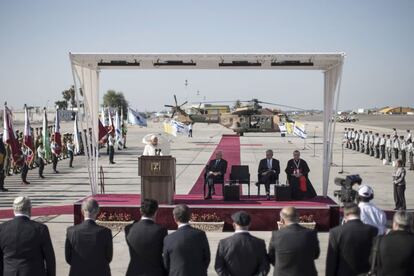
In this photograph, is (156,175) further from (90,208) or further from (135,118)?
(135,118)

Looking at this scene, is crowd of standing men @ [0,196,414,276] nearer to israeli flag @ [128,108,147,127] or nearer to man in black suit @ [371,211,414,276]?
man in black suit @ [371,211,414,276]

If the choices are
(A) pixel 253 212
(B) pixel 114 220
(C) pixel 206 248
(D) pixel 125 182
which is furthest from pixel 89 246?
(D) pixel 125 182

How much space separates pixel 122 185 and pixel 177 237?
48.3 feet

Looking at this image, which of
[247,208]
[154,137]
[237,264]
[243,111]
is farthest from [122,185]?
[243,111]

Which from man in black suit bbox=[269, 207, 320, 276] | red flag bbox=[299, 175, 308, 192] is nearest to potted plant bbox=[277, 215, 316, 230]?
red flag bbox=[299, 175, 308, 192]

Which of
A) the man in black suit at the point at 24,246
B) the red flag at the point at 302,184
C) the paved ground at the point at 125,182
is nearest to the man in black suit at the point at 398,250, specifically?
the man in black suit at the point at 24,246

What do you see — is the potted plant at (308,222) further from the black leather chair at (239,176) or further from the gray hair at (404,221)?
the gray hair at (404,221)

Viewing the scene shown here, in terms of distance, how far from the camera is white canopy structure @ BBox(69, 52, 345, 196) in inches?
520

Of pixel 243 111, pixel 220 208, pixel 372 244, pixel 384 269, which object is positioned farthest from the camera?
pixel 243 111

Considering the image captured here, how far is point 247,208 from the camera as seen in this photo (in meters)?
12.5

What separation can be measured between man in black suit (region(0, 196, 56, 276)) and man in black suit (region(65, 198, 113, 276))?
0.27 metres

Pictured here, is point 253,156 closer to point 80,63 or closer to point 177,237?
point 80,63

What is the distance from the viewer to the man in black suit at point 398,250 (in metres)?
5.52

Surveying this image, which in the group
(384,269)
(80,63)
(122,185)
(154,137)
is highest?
(80,63)
